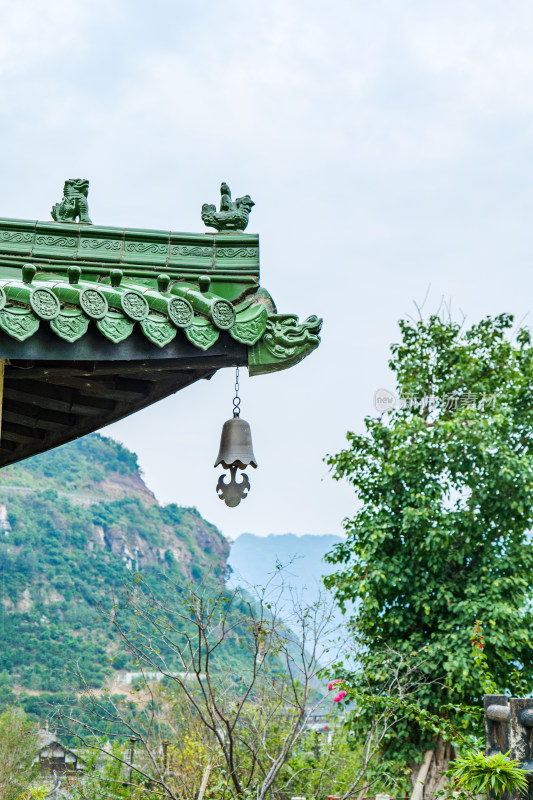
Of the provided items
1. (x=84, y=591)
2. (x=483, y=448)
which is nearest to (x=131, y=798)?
(x=483, y=448)

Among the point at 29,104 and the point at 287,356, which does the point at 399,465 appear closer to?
the point at 287,356

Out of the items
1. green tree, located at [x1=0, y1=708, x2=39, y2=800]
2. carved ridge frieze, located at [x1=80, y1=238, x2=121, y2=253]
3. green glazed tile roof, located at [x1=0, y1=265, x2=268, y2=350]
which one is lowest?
green tree, located at [x1=0, y1=708, x2=39, y2=800]

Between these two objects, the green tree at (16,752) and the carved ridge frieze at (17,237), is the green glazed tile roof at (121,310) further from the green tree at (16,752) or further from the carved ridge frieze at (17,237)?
the green tree at (16,752)

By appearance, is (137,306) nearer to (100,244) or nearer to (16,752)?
(100,244)

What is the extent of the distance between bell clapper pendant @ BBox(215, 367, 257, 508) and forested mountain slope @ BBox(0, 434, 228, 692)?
1581cm

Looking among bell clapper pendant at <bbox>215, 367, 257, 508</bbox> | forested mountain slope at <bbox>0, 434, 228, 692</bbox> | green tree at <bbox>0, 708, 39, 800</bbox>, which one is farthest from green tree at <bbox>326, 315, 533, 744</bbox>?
forested mountain slope at <bbox>0, 434, 228, 692</bbox>

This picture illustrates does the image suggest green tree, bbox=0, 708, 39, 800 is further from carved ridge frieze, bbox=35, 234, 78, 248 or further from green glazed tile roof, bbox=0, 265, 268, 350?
green glazed tile roof, bbox=0, 265, 268, 350

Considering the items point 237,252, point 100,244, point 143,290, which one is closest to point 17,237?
point 100,244

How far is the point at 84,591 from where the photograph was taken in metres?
24.9

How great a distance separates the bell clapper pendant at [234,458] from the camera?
245 centimetres

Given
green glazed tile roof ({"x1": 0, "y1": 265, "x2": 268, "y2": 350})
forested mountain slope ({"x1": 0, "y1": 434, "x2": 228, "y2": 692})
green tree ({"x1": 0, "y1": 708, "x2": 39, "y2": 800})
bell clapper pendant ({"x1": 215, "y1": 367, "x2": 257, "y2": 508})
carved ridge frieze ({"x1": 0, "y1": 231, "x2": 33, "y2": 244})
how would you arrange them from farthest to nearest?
forested mountain slope ({"x1": 0, "y1": 434, "x2": 228, "y2": 692}) < green tree ({"x1": 0, "y1": 708, "x2": 39, "y2": 800}) < bell clapper pendant ({"x1": 215, "y1": 367, "x2": 257, "y2": 508}) < carved ridge frieze ({"x1": 0, "y1": 231, "x2": 33, "y2": 244}) < green glazed tile roof ({"x1": 0, "y1": 265, "x2": 268, "y2": 350})

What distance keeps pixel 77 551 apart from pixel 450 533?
22.1m

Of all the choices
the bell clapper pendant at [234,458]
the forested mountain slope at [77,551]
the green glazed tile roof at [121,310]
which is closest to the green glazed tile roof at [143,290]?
the green glazed tile roof at [121,310]

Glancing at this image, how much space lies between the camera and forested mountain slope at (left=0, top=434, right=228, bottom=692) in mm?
20500
